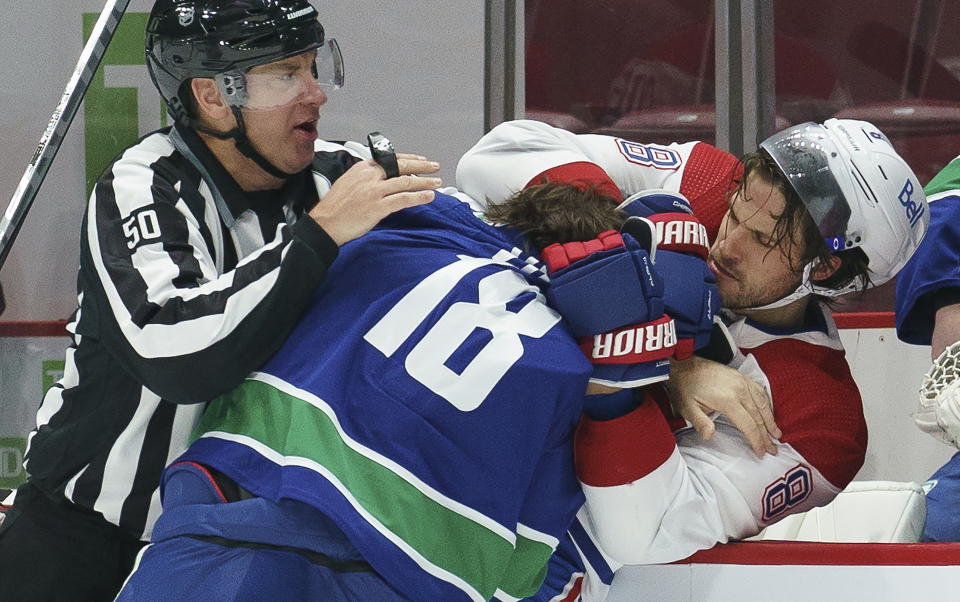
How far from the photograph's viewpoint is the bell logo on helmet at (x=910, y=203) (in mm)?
1604

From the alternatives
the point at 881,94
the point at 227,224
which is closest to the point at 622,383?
the point at 227,224

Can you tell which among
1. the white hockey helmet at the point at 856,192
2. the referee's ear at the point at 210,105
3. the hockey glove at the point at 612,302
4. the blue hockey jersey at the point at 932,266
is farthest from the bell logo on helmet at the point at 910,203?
the referee's ear at the point at 210,105

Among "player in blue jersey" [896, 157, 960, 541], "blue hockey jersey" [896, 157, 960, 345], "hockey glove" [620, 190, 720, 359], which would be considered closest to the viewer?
"hockey glove" [620, 190, 720, 359]

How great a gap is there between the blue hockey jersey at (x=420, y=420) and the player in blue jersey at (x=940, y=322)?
0.68 m

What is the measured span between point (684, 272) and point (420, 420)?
39 centimetres

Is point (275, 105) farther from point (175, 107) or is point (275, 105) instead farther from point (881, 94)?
point (881, 94)

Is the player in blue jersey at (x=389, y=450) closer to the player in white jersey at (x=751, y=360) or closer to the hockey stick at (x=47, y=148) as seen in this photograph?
the player in white jersey at (x=751, y=360)

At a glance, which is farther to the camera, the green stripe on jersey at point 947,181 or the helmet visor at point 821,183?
the green stripe on jersey at point 947,181

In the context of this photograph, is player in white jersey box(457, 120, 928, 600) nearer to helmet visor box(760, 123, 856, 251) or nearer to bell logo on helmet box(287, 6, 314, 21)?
helmet visor box(760, 123, 856, 251)

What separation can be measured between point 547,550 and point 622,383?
0.20 m

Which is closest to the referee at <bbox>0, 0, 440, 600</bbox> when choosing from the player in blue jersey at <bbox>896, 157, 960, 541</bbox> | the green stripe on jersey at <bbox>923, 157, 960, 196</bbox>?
the player in blue jersey at <bbox>896, 157, 960, 541</bbox>

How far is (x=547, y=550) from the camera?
1.30 meters

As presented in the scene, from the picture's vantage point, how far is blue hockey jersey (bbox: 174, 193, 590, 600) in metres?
1.19

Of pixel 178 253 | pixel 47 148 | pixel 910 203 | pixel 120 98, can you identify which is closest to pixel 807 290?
pixel 910 203
